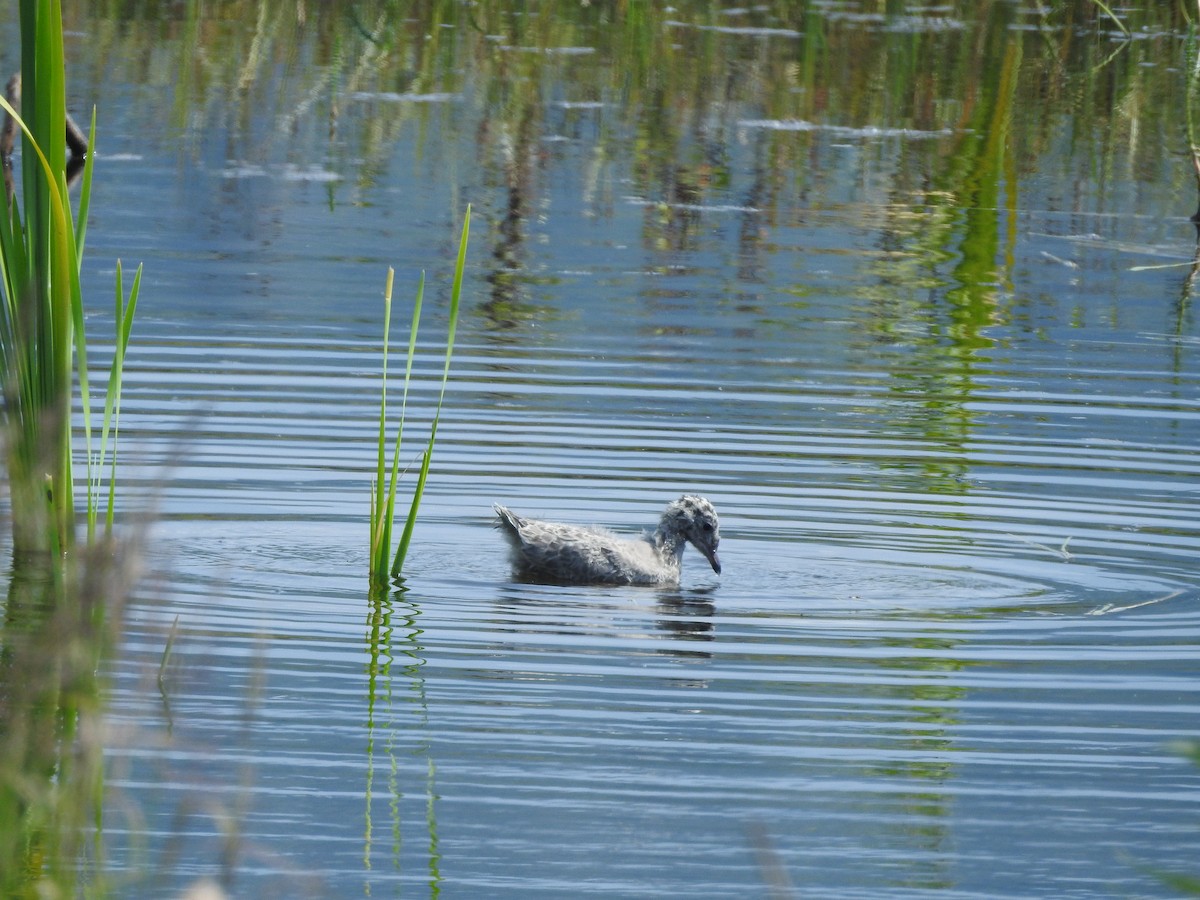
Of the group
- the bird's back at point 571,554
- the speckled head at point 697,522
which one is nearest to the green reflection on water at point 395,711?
the bird's back at point 571,554

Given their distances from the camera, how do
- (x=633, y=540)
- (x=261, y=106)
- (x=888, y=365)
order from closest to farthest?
(x=633, y=540) < (x=888, y=365) < (x=261, y=106)

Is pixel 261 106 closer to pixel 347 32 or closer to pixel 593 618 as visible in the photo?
pixel 347 32

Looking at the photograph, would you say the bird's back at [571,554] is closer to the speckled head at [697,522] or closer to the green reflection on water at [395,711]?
the speckled head at [697,522]

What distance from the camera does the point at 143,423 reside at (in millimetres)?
8859

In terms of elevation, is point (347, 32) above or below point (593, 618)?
above

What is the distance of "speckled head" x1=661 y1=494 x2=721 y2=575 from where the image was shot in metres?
7.61

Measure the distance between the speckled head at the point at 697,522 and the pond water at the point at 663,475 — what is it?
12cm

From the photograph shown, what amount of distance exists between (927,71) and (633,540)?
46.8 feet

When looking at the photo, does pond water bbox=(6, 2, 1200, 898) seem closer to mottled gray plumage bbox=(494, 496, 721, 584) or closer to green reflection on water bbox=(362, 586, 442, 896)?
green reflection on water bbox=(362, 586, 442, 896)

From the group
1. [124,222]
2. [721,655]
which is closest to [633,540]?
[721,655]

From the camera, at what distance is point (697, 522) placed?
762cm

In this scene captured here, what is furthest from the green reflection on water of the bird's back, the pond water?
the bird's back

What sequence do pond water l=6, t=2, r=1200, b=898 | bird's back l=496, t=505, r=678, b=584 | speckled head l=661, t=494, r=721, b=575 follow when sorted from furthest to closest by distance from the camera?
speckled head l=661, t=494, r=721, b=575 < bird's back l=496, t=505, r=678, b=584 < pond water l=6, t=2, r=1200, b=898

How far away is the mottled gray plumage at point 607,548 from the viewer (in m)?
7.41
